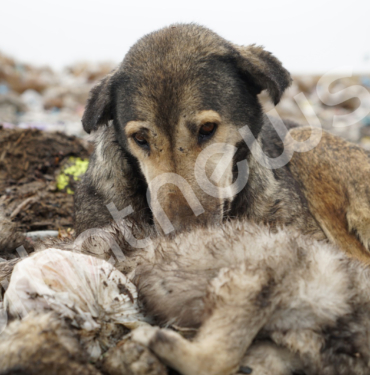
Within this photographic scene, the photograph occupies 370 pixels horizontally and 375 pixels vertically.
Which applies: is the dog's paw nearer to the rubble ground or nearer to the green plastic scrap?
the rubble ground

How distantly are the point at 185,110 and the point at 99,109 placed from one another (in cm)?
77

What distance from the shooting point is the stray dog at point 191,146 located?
9.52 ft

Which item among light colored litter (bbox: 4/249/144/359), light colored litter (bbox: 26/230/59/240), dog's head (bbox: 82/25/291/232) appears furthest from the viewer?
light colored litter (bbox: 26/230/59/240)

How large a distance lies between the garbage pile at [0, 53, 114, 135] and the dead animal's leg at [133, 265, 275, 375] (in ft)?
18.5

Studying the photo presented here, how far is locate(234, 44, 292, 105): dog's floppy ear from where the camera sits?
3283 mm

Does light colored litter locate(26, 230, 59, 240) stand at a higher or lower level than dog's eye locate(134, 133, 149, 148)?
lower

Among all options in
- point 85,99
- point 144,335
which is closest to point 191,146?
point 144,335

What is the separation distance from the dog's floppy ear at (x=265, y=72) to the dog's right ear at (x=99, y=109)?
1024 mm

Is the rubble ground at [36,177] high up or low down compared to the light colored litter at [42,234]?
up

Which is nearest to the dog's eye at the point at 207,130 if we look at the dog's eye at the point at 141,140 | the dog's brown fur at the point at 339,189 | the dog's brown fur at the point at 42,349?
the dog's eye at the point at 141,140

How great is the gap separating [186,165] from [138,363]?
155 centimetres

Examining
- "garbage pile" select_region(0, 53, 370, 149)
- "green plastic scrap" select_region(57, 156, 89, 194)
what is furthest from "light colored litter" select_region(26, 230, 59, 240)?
"garbage pile" select_region(0, 53, 370, 149)

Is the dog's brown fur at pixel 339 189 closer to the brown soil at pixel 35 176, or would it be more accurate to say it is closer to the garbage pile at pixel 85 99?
the brown soil at pixel 35 176

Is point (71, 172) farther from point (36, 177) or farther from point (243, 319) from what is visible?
point (243, 319)
